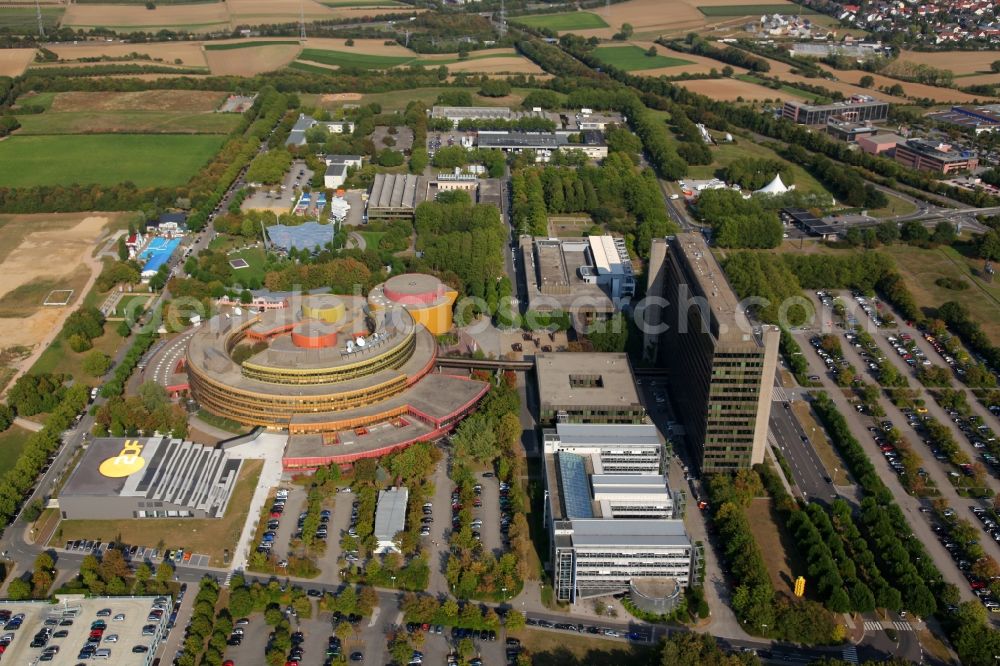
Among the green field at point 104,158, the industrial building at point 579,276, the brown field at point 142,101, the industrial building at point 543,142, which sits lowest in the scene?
the industrial building at point 579,276

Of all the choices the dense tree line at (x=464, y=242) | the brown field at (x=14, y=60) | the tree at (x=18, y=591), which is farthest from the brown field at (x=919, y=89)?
the tree at (x=18, y=591)

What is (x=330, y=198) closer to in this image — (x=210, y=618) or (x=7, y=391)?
(x=7, y=391)

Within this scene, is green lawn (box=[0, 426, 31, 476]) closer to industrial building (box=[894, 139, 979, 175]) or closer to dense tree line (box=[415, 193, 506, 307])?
dense tree line (box=[415, 193, 506, 307])

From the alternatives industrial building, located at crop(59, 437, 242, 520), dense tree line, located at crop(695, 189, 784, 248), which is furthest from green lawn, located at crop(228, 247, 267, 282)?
dense tree line, located at crop(695, 189, 784, 248)

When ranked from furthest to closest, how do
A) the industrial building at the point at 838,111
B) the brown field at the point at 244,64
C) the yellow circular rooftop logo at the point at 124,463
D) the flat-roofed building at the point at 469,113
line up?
the brown field at the point at 244,64, the industrial building at the point at 838,111, the flat-roofed building at the point at 469,113, the yellow circular rooftop logo at the point at 124,463

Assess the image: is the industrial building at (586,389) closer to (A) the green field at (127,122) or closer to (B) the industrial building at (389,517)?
(B) the industrial building at (389,517)

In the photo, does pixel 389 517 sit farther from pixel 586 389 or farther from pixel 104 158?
pixel 104 158

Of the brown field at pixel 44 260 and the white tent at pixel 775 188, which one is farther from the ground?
the white tent at pixel 775 188

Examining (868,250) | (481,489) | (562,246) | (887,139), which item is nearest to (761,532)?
(481,489)
